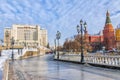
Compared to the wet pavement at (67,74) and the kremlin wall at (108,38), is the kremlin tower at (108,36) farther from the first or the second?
the wet pavement at (67,74)

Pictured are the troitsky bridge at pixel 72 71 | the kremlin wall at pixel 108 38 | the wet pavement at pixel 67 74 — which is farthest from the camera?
the kremlin wall at pixel 108 38

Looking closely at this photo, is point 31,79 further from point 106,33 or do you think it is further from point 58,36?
point 106,33

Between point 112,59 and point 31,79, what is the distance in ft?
55.1

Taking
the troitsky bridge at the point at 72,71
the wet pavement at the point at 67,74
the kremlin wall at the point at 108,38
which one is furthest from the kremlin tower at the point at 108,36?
the wet pavement at the point at 67,74

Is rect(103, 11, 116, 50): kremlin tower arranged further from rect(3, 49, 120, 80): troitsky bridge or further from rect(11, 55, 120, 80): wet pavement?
rect(11, 55, 120, 80): wet pavement

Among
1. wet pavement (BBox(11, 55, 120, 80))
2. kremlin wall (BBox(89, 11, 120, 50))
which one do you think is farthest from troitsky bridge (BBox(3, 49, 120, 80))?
kremlin wall (BBox(89, 11, 120, 50))

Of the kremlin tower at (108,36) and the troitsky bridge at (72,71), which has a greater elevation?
the kremlin tower at (108,36)

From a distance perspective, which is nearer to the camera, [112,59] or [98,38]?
[112,59]

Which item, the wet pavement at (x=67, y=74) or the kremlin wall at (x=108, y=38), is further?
the kremlin wall at (x=108, y=38)

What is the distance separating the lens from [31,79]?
17281mm

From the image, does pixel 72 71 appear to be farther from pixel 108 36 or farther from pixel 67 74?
pixel 108 36

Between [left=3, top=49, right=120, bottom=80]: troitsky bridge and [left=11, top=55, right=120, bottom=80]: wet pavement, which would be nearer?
[left=11, top=55, right=120, bottom=80]: wet pavement

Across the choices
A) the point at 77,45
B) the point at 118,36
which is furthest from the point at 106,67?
the point at 118,36

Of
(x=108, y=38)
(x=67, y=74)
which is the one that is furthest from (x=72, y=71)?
(x=108, y=38)
